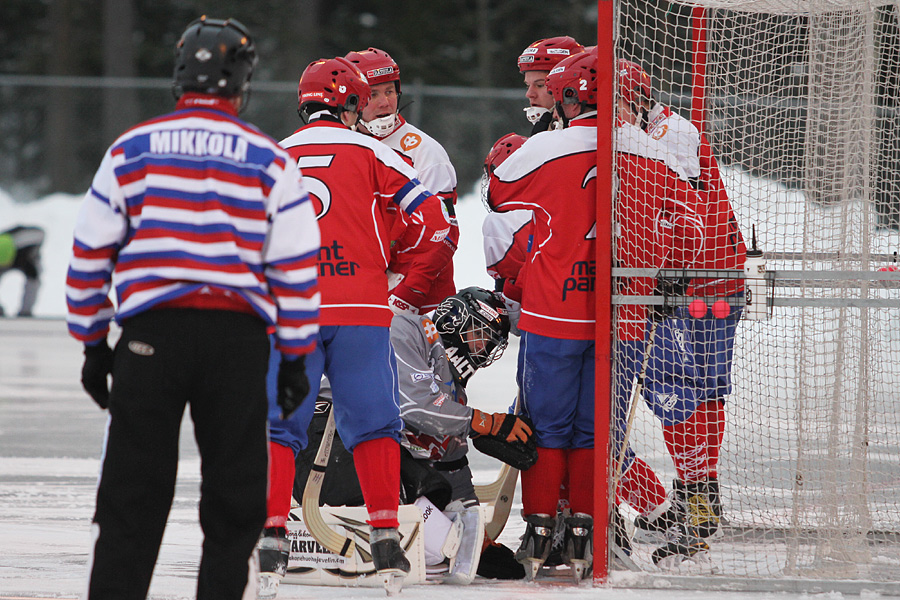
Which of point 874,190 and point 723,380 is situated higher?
point 874,190

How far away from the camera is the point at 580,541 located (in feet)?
12.7

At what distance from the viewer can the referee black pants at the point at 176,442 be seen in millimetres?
2547

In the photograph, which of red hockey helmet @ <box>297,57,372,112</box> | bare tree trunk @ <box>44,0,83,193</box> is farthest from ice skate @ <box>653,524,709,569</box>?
bare tree trunk @ <box>44,0,83,193</box>

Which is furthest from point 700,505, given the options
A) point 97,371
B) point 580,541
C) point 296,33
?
point 296,33

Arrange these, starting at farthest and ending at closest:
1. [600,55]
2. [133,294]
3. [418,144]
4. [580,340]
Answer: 1. [418,144]
2. [580,340]
3. [600,55]
4. [133,294]

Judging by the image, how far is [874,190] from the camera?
413 centimetres

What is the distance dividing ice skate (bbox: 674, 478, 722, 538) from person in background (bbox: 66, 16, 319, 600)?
1.96 m

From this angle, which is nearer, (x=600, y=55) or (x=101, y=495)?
(x=101, y=495)

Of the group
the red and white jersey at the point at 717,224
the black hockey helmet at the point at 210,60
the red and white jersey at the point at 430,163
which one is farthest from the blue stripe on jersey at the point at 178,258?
the red and white jersey at the point at 430,163

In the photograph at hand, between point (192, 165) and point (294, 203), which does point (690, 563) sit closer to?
point (294, 203)

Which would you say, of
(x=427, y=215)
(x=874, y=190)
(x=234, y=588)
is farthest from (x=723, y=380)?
(x=234, y=588)

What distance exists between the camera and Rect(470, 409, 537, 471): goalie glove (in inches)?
155

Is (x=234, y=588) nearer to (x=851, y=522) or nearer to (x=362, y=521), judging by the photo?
(x=362, y=521)

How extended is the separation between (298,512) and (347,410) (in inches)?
19.5
